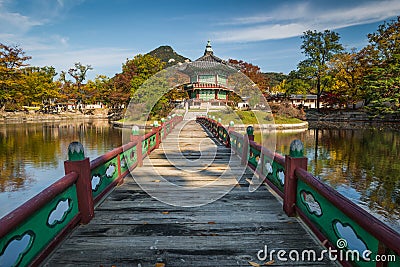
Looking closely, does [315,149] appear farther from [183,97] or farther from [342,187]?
[183,97]

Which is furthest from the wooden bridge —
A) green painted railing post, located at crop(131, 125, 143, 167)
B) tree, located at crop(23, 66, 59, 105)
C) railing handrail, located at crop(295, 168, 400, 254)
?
tree, located at crop(23, 66, 59, 105)

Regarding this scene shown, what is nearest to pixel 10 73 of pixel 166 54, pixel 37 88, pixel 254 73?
pixel 37 88

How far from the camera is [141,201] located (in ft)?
13.7

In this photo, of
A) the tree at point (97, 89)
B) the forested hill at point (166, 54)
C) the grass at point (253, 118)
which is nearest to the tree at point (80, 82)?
the tree at point (97, 89)

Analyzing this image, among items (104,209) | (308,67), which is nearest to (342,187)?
(104,209)

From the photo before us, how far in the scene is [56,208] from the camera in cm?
355

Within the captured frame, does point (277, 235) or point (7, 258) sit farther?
point (7, 258)

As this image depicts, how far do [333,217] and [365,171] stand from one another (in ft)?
34.3

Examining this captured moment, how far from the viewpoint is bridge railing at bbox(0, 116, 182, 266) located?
2.06 metres

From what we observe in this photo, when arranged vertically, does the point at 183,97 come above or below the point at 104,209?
above

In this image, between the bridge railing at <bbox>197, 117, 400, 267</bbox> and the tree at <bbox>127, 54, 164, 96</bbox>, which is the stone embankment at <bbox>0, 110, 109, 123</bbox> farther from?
the bridge railing at <bbox>197, 117, 400, 267</bbox>

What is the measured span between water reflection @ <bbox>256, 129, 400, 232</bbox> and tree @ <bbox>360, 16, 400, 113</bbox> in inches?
499

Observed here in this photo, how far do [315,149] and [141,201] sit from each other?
15128 mm

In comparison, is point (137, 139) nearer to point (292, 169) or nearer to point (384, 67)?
point (292, 169)
